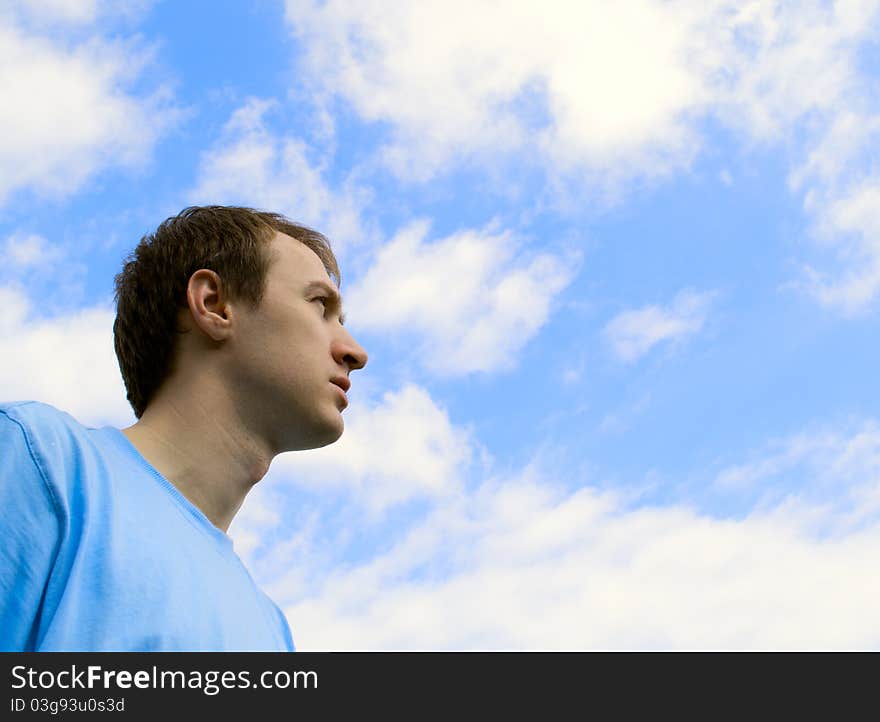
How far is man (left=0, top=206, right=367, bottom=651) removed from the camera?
2850 millimetres

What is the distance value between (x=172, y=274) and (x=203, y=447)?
0.98m

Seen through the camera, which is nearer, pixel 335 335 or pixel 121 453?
pixel 121 453

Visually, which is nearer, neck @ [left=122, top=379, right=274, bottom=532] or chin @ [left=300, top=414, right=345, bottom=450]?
neck @ [left=122, top=379, right=274, bottom=532]

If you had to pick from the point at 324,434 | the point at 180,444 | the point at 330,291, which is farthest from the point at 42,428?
the point at 330,291

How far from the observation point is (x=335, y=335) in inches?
161

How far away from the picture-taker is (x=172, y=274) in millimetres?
4266

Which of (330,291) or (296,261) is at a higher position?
(296,261)

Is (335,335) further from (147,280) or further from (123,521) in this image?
(123,521)

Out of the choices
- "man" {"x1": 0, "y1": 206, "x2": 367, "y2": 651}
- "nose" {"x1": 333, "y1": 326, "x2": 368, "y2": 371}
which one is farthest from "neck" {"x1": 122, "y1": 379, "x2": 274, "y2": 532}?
"nose" {"x1": 333, "y1": 326, "x2": 368, "y2": 371}

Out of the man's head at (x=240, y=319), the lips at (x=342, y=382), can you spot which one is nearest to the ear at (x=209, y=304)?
the man's head at (x=240, y=319)

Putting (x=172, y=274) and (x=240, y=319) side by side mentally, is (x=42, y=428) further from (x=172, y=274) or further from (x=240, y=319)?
(x=172, y=274)

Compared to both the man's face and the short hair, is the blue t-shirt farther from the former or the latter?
the short hair
